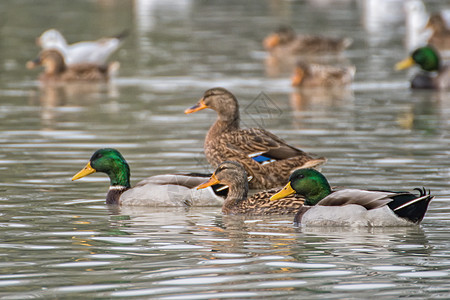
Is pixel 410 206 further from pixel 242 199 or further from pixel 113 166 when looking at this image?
pixel 113 166

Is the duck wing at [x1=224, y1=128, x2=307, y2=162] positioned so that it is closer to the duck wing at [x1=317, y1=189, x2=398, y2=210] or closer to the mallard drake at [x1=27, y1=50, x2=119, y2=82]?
the duck wing at [x1=317, y1=189, x2=398, y2=210]

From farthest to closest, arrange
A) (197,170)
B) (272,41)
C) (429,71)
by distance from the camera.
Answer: (272,41)
(429,71)
(197,170)

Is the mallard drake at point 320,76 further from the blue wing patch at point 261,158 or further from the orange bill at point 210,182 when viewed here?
the orange bill at point 210,182

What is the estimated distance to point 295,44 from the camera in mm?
28062

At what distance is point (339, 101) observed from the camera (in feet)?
62.3

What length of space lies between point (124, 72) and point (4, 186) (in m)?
12.9

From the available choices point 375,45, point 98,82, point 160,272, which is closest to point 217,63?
point 98,82

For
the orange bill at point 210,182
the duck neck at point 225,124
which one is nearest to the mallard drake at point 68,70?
the duck neck at point 225,124

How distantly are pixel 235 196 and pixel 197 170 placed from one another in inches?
90.1

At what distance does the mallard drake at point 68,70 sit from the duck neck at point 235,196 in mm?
12359

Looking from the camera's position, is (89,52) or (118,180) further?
(89,52)

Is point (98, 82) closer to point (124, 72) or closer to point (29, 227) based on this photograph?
point (124, 72)

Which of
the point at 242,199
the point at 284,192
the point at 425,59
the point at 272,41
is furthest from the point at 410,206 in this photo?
the point at 272,41

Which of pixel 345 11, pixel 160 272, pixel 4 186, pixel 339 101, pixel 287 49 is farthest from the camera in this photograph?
pixel 345 11
